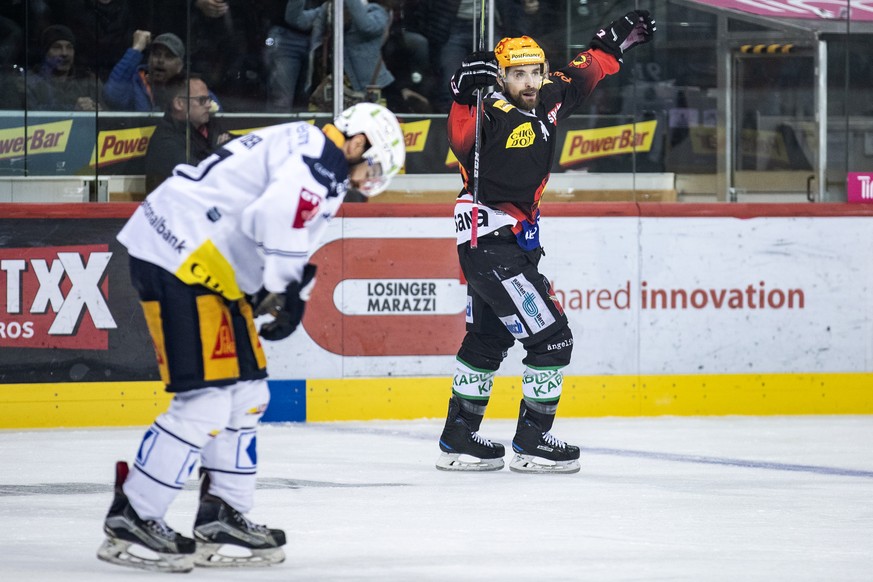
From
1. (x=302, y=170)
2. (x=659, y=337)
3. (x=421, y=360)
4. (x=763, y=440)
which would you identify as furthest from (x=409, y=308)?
(x=302, y=170)

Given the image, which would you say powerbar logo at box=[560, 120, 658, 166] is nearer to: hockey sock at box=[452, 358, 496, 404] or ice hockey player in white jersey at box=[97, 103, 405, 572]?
hockey sock at box=[452, 358, 496, 404]

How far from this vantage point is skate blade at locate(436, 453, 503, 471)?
6438 millimetres

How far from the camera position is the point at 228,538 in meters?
4.38

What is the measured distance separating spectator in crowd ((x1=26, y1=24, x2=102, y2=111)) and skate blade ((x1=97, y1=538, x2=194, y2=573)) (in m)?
4.38

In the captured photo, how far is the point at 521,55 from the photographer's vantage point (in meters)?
6.37

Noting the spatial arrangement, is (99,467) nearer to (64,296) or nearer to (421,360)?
(64,296)

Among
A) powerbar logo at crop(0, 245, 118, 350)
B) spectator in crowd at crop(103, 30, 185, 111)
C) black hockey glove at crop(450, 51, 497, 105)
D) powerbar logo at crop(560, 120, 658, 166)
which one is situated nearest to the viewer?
black hockey glove at crop(450, 51, 497, 105)

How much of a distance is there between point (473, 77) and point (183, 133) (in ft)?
8.32

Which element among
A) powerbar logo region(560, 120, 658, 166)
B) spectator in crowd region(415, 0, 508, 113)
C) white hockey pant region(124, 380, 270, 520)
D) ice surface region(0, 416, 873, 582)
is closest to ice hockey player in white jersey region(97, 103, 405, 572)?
white hockey pant region(124, 380, 270, 520)

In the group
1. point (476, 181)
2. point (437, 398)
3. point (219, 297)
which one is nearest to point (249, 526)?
point (219, 297)

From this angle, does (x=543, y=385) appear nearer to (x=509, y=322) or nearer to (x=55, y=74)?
(x=509, y=322)

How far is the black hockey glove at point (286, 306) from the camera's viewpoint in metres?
4.08

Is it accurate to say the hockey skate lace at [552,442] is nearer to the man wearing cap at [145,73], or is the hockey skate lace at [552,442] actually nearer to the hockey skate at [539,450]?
the hockey skate at [539,450]

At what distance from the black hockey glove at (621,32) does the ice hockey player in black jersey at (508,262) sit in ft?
1.47
